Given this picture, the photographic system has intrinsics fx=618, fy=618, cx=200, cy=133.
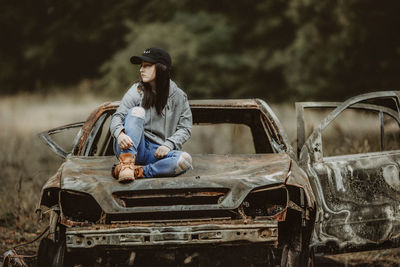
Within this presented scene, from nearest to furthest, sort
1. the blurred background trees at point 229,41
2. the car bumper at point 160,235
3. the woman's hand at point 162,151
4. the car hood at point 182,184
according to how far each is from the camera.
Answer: the car bumper at point 160,235 → the car hood at point 182,184 → the woman's hand at point 162,151 → the blurred background trees at point 229,41

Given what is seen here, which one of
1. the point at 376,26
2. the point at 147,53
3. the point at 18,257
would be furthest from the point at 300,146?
the point at 376,26

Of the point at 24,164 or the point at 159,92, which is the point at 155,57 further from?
the point at 24,164

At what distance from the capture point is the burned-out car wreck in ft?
13.2

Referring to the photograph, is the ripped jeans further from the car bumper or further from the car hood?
the car bumper

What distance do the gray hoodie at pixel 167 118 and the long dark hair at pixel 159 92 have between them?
4cm

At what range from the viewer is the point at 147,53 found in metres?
4.74

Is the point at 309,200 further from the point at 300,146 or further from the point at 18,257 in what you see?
the point at 18,257

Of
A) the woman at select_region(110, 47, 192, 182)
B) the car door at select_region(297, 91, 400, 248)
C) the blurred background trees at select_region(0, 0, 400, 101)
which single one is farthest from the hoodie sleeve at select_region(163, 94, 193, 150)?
the blurred background trees at select_region(0, 0, 400, 101)

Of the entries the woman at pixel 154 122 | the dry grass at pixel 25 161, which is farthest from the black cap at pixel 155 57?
the dry grass at pixel 25 161

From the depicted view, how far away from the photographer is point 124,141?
4.35 m

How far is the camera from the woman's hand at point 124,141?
4.35 meters

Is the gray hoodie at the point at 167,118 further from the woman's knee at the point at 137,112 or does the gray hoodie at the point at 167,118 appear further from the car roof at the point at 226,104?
the car roof at the point at 226,104

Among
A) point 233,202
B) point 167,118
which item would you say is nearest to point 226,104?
point 167,118

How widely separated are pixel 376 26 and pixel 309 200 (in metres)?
17.9
